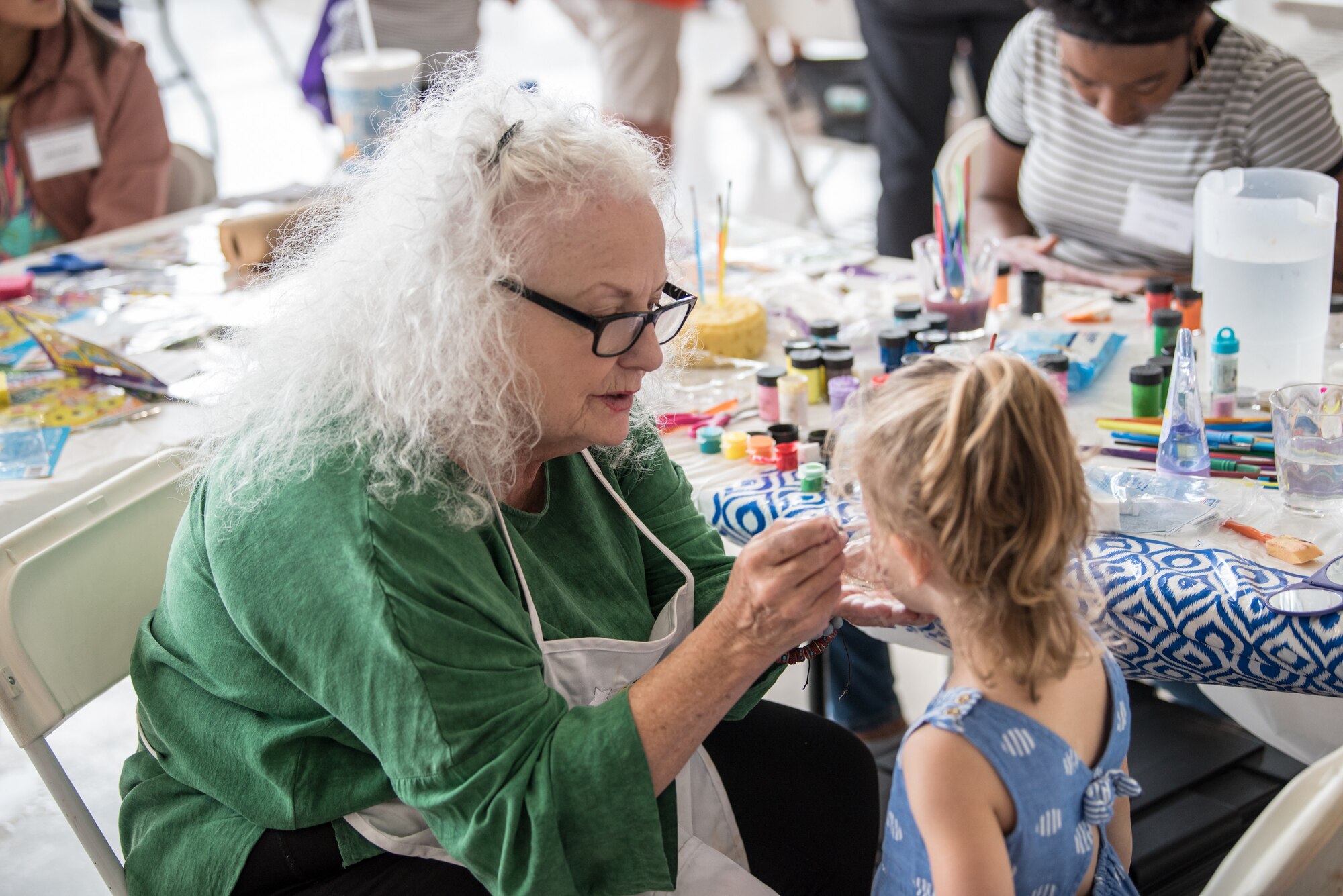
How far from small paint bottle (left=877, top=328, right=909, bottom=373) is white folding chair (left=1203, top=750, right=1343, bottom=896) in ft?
3.58

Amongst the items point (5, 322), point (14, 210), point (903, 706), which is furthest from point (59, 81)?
point (903, 706)

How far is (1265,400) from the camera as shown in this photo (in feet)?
6.09

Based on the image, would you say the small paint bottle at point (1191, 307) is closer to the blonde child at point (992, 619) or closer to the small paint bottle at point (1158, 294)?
the small paint bottle at point (1158, 294)

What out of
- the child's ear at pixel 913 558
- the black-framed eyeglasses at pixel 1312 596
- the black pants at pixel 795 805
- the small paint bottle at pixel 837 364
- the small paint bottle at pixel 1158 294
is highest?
the child's ear at pixel 913 558

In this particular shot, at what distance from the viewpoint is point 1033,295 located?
2.33 meters

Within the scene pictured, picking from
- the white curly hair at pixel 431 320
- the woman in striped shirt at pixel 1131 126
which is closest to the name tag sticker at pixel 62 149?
the white curly hair at pixel 431 320

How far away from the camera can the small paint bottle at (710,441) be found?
75.4 inches

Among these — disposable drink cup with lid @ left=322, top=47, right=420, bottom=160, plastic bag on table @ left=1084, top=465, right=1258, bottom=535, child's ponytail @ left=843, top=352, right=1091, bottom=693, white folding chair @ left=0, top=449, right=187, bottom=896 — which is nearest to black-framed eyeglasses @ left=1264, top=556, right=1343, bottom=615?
plastic bag on table @ left=1084, top=465, right=1258, bottom=535

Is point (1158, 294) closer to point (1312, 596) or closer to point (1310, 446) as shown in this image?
point (1310, 446)

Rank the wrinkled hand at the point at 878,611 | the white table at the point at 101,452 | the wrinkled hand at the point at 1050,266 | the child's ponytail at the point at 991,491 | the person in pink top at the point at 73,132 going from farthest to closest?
the person in pink top at the point at 73,132, the wrinkled hand at the point at 1050,266, the white table at the point at 101,452, the wrinkled hand at the point at 878,611, the child's ponytail at the point at 991,491

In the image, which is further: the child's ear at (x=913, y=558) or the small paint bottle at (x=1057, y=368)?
the small paint bottle at (x=1057, y=368)

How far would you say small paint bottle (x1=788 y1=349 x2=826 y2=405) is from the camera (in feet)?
6.67

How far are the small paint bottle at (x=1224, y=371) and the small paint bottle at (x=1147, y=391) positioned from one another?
3.1 inches

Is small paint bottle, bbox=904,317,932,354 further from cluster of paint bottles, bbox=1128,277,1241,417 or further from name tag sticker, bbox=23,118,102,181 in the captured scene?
name tag sticker, bbox=23,118,102,181
